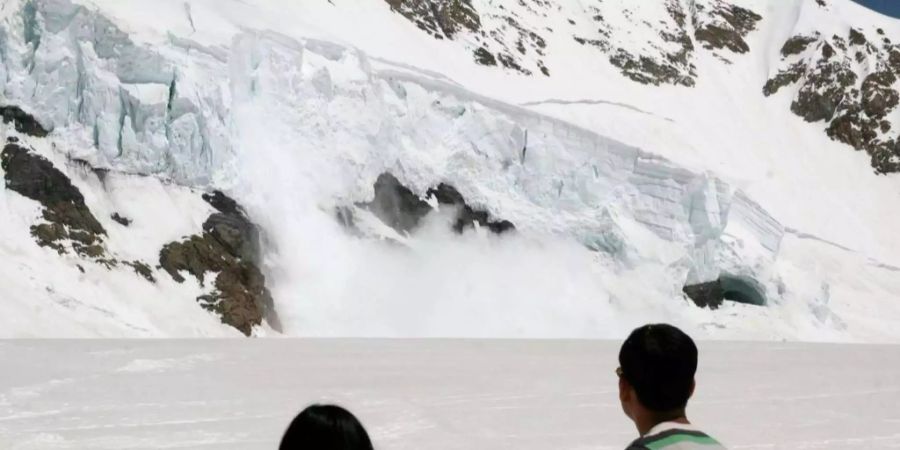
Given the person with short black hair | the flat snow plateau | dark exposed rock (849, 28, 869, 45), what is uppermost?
the person with short black hair

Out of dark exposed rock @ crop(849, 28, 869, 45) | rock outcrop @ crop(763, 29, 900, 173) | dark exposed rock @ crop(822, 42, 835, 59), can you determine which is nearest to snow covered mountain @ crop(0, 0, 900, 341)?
rock outcrop @ crop(763, 29, 900, 173)

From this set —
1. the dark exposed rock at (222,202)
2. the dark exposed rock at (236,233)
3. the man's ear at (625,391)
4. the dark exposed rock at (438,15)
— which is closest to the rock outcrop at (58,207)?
the dark exposed rock at (236,233)

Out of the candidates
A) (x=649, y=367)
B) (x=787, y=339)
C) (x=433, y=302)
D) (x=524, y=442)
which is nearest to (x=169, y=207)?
(x=433, y=302)

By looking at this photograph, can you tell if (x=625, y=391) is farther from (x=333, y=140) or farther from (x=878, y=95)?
(x=878, y=95)

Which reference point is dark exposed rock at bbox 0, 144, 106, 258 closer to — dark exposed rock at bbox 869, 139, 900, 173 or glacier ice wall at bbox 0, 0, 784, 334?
glacier ice wall at bbox 0, 0, 784, 334

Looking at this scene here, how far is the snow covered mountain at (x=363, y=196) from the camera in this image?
1548 centimetres

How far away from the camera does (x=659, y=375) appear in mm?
1979

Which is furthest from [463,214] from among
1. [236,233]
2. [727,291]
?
[727,291]

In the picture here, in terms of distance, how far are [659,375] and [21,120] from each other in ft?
51.3

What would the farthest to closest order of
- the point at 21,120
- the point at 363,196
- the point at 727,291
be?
the point at 727,291
the point at 363,196
the point at 21,120

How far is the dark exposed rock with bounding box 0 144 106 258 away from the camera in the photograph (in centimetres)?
1477

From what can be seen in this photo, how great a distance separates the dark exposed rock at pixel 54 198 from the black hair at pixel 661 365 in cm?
1398

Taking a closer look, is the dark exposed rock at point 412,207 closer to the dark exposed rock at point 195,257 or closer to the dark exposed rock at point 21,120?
the dark exposed rock at point 195,257

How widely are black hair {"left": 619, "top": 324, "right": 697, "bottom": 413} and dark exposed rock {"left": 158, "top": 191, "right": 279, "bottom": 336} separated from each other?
14133 mm
